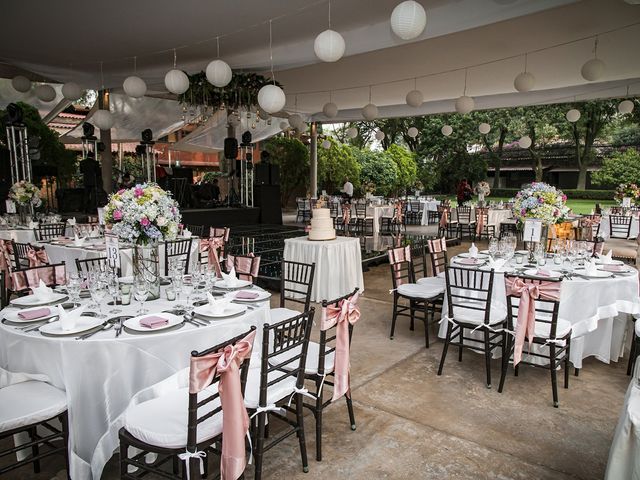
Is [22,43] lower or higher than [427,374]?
higher

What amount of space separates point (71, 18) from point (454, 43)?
21.1 ft

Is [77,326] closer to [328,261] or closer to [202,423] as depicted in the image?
[202,423]

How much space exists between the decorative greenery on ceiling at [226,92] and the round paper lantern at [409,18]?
6.55 meters

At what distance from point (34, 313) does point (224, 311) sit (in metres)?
1.12

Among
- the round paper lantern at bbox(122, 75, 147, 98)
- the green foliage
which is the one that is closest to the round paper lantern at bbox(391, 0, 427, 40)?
the round paper lantern at bbox(122, 75, 147, 98)

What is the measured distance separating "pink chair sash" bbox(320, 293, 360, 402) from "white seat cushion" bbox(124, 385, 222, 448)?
803 millimetres

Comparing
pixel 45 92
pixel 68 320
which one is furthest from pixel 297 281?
pixel 45 92

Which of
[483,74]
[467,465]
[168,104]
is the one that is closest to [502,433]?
[467,465]

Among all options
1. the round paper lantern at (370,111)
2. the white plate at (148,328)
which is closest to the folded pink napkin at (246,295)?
the white plate at (148,328)

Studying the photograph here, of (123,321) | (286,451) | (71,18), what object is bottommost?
(286,451)

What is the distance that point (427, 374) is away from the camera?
3939 mm

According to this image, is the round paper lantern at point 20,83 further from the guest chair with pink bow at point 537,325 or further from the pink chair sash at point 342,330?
the guest chair with pink bow at point 537,325

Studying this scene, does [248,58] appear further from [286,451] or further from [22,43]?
[286,451]

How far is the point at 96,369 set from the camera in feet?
7.97
